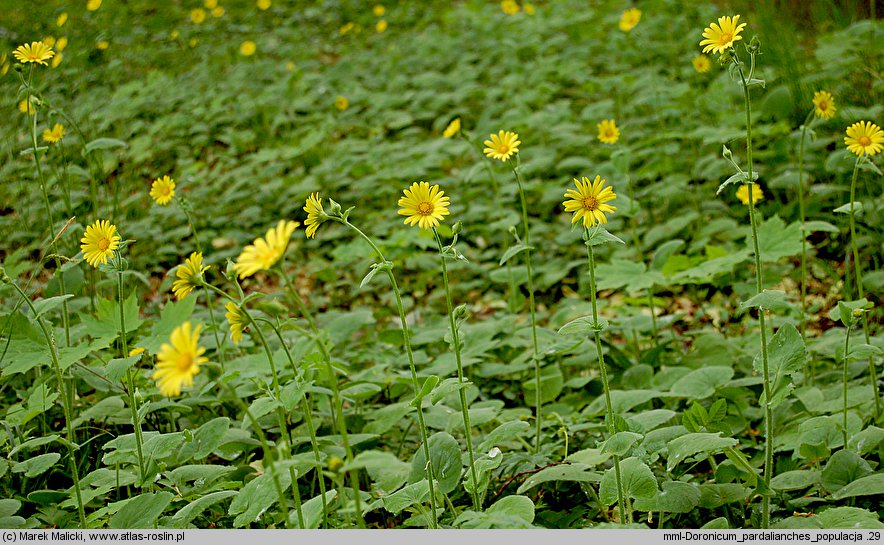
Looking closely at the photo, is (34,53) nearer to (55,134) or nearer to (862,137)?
(55,134)

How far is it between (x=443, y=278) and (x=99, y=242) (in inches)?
34.4

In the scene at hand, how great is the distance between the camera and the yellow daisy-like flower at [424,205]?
138cm

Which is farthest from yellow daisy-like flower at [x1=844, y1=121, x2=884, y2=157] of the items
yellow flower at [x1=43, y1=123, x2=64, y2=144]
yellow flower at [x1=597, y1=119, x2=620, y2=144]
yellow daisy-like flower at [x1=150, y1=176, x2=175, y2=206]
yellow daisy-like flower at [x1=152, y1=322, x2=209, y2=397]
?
yellow flower at [x1=43, y1=123, x2=64, y2=144]

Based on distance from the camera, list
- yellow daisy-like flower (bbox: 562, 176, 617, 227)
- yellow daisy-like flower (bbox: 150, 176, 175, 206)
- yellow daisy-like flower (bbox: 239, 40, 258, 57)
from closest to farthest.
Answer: yellow daisy-like flower (bbox: 562, 176, 617, 227), yellow daisy-like flower (bbox: 150, 176, 175, 206), yellow daisy-like flower (bbox: 239, 40, 258, 57)

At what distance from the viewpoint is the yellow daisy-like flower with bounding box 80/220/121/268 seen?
1.44m

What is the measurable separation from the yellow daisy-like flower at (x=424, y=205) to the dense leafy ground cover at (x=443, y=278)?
0.12 m

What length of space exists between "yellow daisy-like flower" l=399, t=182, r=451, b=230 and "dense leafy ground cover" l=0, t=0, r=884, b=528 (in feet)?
0.38

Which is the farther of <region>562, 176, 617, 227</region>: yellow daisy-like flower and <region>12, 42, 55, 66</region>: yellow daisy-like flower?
<region>12, 42, 55, 66</region>: yellow daisy-like flower

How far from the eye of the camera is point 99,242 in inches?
57.7

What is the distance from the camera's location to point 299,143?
155 inches

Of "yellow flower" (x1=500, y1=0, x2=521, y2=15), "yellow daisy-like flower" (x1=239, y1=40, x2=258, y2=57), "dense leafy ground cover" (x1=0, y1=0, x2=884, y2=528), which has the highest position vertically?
"yellow flower" (x1=500, y1=0, x2=521, y2=15)

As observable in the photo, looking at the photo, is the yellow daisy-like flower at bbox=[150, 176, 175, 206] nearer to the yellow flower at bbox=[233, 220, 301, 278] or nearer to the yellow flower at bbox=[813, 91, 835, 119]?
the yellow flower at bbox=[233, 220, 301, 278]

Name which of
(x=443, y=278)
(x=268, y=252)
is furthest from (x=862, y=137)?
(x=268, y=252)

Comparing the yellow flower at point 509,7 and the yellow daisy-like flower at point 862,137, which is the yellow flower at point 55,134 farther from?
the yellow flower at point 509,7
